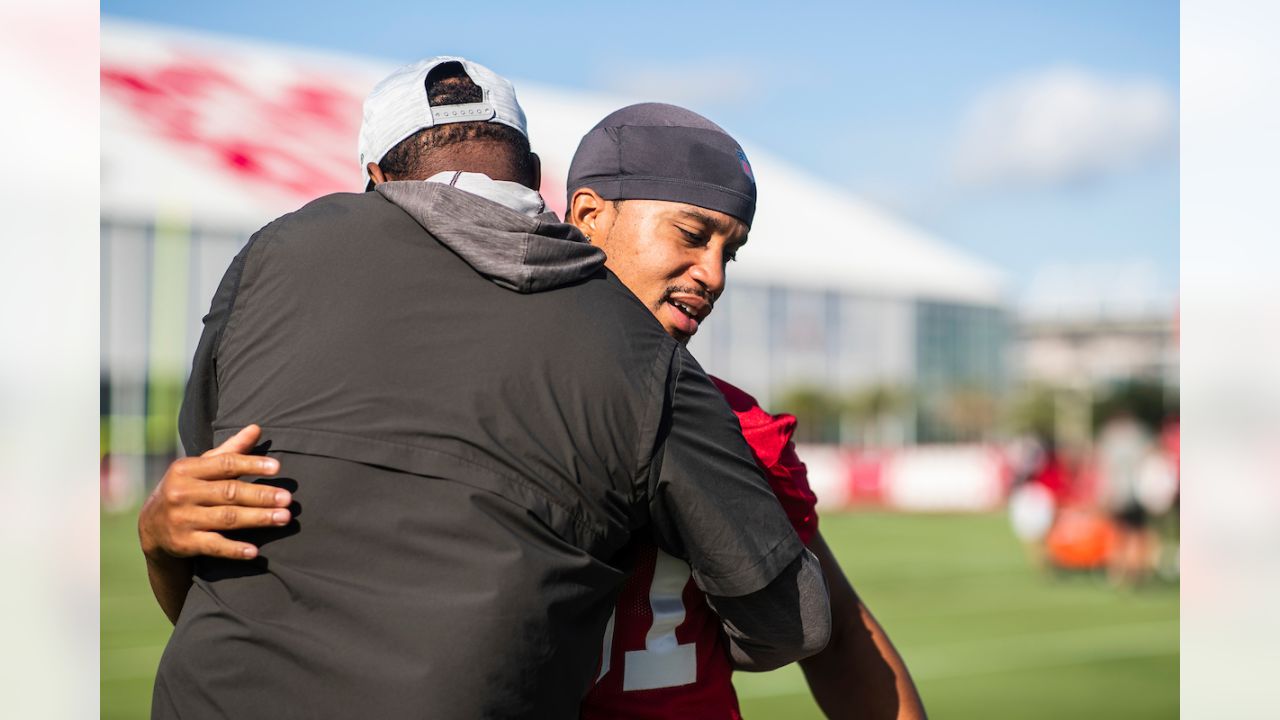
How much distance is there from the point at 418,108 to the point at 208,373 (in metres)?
0.50

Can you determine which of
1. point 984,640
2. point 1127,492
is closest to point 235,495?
point 984,640

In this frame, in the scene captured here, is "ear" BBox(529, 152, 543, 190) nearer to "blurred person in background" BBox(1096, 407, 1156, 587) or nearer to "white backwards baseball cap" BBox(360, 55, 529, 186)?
"white backwards baseball cap" BBox(360, 55, 529, 186)

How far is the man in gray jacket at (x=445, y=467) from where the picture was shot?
63.2 inches

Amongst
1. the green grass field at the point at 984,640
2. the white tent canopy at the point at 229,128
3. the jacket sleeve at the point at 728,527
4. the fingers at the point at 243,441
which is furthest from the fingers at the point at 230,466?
the white tent canopy at the point at 229,128

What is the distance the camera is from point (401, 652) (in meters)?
1.59

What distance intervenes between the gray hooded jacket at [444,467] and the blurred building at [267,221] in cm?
829

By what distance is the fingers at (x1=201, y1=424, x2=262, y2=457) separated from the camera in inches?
66.2

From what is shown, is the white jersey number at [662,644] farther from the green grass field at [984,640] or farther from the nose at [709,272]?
the green grass field at [984,640]

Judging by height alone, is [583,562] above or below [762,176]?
below

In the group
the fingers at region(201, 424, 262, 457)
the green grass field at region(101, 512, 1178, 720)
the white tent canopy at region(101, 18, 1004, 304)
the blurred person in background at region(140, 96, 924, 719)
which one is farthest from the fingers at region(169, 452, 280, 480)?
the white tent canopy at region(101, 18, 1004, 304)

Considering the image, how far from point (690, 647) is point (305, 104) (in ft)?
61.5
